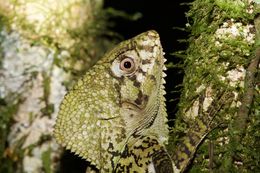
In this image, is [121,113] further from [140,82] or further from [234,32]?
[234,32]

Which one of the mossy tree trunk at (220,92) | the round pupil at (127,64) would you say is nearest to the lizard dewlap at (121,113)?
the round pupil at (127,64)

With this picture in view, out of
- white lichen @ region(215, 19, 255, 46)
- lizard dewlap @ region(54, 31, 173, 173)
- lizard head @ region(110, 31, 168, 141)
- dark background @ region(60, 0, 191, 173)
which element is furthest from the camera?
dark background @ region(60, 0, 191, 173)

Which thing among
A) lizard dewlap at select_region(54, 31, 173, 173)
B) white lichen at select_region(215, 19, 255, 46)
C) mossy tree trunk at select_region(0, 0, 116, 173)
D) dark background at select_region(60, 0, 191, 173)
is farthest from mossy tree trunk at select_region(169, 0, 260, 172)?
dark background at select_region(60, 0, 191, 173)

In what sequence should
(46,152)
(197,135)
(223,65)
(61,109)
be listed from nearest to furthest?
1. (223,65)
2. (197,135)
3. (61,109)
4. (46,152)

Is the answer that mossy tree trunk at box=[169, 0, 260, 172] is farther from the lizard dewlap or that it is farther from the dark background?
the dark background

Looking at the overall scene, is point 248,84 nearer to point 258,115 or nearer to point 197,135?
point 258,115

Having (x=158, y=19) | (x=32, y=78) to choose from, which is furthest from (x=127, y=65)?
(x=158, y=19)

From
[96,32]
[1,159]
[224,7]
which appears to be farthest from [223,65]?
[96,32]
